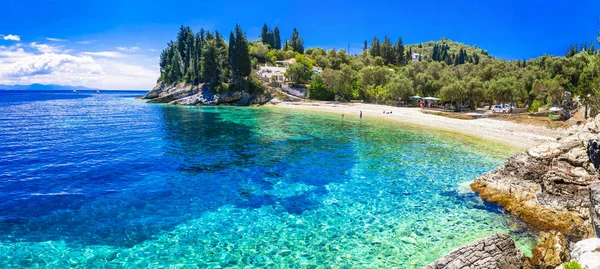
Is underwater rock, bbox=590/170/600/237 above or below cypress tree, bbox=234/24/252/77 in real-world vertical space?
below

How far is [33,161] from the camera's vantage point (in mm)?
26406

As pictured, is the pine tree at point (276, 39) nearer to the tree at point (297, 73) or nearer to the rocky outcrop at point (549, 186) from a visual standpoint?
the tree at point (297, 73)

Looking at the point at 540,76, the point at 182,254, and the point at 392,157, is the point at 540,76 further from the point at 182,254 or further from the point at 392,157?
the point at 182,254

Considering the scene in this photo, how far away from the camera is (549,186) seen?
1731cm

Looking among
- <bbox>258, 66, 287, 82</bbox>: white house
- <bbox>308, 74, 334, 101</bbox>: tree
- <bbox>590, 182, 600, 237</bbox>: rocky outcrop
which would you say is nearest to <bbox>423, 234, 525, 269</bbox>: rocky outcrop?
<bbox>590, 182, 600, 237</bbox>: rocky outcrop

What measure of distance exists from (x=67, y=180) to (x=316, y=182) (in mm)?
18250

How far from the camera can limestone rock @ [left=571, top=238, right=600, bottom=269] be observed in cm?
813

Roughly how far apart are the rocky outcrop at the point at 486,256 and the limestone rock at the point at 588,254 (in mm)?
1691

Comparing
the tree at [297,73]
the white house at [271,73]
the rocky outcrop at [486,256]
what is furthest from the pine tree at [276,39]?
the rocky outcrop at [486,256]

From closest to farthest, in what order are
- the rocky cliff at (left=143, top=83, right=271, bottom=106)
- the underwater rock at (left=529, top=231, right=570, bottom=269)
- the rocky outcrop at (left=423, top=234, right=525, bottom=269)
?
the rocky outcrop at (left=423, top=234, right=525, bottom=269) → the underwater rock at (left=529, top=231, right=570, bottom=269) → the rocky cliff at (left=143, top=83, right=271, bottom=106)

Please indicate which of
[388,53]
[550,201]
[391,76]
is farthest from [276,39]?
[550,201]

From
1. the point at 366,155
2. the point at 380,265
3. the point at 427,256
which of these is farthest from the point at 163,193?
the point at 366,155

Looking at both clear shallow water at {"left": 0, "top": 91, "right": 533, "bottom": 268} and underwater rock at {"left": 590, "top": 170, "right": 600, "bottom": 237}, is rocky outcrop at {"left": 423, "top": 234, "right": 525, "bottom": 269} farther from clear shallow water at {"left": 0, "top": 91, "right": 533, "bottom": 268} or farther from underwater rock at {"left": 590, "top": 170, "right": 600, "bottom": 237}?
underwater rock at {"left": 590, "top": 170, "right": 600, "bottom": 237}

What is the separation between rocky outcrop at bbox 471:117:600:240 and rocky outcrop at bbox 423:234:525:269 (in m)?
6.46
